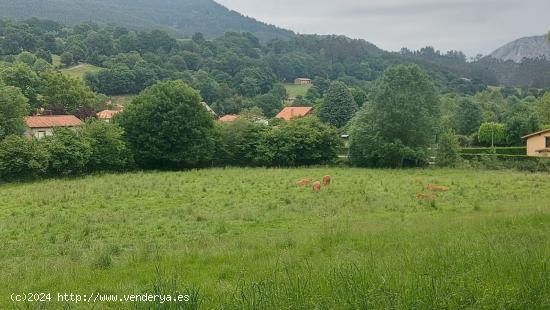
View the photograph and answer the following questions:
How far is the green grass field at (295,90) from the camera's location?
14239 centimetres

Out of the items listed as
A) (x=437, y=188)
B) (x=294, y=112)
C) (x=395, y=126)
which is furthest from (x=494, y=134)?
(x=294, y=112)

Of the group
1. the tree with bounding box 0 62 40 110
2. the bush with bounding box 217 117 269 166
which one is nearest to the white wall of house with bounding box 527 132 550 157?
the bush with bounding box 217 117 269 166

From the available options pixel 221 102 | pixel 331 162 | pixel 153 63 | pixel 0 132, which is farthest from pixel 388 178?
pixel 153 63

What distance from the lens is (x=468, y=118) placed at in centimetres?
7594

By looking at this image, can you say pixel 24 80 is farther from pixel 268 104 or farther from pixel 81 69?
pixel 81 69

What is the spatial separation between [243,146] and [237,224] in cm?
2946

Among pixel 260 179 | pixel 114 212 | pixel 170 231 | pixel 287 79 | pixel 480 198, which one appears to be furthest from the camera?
pixel 287 79

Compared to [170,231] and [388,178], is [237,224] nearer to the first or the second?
[170,231]

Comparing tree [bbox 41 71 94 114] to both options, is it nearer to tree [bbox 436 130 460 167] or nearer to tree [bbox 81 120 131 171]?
tree [bbox 81 120 131 171]

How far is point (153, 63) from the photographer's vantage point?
12912 cm

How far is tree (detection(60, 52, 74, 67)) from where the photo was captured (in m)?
128

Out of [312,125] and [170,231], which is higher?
[312,125]

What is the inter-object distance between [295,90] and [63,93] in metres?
91.1

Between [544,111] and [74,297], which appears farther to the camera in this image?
[544,111]
